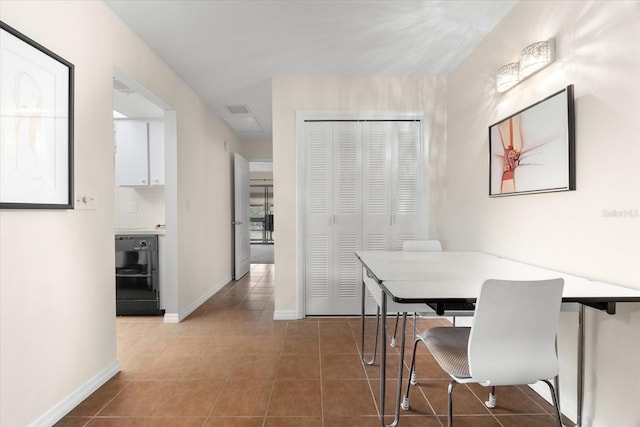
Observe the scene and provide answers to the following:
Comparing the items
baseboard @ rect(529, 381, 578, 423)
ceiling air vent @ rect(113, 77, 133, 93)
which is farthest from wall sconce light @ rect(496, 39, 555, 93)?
ceiling air vent @ rect(113, 77, 133, 93)

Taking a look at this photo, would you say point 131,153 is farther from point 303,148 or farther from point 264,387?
point 264,387

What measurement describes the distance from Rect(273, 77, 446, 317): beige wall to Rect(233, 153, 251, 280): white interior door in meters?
2.16

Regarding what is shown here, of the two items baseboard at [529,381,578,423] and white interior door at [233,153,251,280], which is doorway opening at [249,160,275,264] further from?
baseboard at [529,381,578,423]

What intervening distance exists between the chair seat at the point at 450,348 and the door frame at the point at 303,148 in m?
1.85

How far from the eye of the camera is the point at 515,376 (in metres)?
1.33

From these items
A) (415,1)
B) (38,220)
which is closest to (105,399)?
(38,220)

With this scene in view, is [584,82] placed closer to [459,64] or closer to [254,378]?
[459,64]

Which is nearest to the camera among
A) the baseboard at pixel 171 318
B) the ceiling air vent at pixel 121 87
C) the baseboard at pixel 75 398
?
the baseboard at pixel 75 398

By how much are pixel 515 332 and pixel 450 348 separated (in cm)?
37

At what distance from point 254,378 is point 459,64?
3165 mm

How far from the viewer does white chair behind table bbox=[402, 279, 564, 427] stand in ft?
4.12

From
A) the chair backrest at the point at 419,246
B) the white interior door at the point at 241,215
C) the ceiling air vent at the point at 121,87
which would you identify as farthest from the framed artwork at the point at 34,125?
the white interior door at the point at 241,215

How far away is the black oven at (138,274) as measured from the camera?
11.6 feet

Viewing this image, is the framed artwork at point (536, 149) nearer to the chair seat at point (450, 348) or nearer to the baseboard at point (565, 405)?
the chair seat at point (450, 348)
